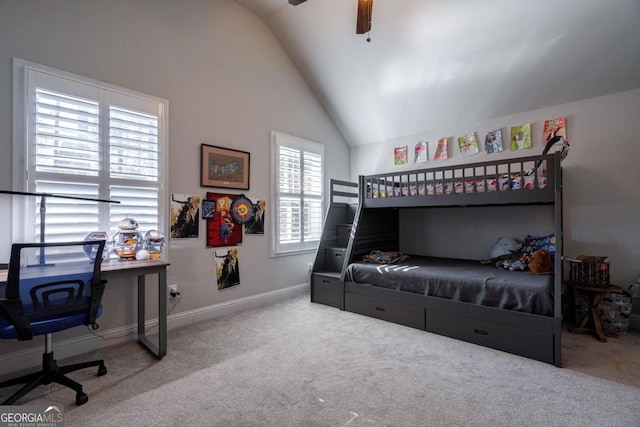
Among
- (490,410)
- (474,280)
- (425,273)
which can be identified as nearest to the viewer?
(490,410)

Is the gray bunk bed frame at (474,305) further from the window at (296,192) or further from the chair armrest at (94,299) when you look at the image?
the chair armrest at (94,299)

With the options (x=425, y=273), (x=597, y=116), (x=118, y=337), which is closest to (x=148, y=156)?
(x=118, y=337)

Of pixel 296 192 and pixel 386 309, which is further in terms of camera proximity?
pixel 296 192

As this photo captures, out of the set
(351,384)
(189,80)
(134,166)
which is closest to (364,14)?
(189,80)

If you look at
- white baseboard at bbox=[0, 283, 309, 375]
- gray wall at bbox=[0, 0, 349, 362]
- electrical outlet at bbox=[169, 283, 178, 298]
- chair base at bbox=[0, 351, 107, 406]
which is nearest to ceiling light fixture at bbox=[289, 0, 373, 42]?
gray wall at bbox=[0, 0, 349, 362]

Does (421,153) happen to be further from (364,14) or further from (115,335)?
(115,335)

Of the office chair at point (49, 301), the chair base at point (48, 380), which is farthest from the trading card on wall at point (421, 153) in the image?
the chair base at point (48, 380)

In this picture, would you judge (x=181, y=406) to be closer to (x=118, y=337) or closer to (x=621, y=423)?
(x=118, y=337)

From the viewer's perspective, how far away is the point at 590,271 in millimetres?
2797

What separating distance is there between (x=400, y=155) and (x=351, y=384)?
3.41 metres

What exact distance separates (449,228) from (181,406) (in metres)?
3.59

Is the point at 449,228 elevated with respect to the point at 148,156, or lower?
lower

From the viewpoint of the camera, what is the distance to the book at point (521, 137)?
3490 mm

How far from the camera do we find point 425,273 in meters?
3.00
